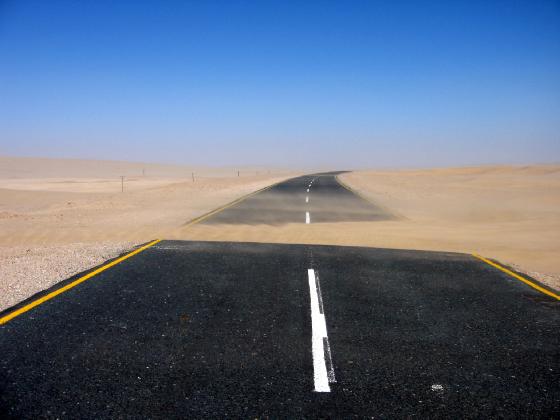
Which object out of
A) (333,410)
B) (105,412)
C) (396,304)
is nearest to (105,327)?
(105,412)

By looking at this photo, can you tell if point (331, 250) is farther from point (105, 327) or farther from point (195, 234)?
point (105, 327)

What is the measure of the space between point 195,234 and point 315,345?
28.4ft

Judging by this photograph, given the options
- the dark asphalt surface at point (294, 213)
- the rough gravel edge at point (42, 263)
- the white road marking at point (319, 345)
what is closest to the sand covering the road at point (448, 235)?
the dark asphalt surface at point (294, 213)

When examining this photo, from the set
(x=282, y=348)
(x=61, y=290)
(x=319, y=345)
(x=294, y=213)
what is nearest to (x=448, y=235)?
(x=294, y=213)

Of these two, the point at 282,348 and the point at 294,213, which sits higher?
the point at 294,213

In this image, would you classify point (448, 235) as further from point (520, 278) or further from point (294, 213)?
point (294, 213)

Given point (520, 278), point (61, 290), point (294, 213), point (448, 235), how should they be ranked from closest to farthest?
1. point (61, 290)
2. point (520, 278)
3. point (448, 235)
4. point (294, 213)

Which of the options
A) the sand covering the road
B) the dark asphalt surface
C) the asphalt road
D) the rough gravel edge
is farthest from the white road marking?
the dark asphalt surface

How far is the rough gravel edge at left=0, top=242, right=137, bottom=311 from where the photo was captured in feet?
22.7

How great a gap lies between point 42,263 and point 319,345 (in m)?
6.64

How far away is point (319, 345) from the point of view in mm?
4914

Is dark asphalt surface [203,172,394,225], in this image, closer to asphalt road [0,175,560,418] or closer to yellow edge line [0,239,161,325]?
yellow edge line [0,239,161,325]

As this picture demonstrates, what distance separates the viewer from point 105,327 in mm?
5352

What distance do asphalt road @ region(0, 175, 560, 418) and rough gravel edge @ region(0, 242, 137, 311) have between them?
773mm
